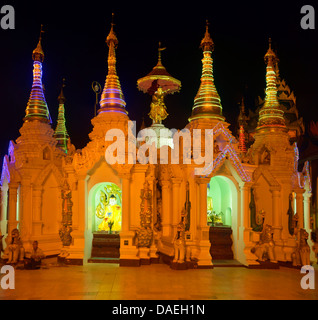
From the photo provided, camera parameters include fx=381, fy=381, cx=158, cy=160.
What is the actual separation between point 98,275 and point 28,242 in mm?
4496

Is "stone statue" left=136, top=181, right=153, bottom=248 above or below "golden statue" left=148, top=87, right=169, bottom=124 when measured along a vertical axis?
below

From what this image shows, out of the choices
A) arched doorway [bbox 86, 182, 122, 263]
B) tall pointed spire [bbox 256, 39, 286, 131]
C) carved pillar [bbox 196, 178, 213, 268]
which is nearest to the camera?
carved pillar [bbox 196, 178, 213, 268]

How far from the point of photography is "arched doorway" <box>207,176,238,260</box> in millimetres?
13508

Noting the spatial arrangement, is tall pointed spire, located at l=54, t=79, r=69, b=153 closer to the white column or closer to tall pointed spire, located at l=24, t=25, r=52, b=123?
tall pointed spire, located at l=24, t=25, r=52, b=123

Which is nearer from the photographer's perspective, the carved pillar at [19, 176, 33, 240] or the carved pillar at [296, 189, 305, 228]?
the carved pillar at [19, 176, 33, 240]

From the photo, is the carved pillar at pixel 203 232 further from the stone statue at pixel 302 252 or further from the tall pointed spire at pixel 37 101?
the tall pointed spire at pixel 37 101

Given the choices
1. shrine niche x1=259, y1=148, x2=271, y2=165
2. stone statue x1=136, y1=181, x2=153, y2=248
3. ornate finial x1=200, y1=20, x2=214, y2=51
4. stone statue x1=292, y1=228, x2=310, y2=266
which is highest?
Answer: ornate finial x1=200, y1=20, x2=214, y2=51

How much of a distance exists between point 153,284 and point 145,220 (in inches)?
133

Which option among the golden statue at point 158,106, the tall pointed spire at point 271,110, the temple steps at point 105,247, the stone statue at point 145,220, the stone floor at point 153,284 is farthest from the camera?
the golden statue at point 158,106

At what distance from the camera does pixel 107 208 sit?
48.1 ft

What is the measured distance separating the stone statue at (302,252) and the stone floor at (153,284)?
50 cm

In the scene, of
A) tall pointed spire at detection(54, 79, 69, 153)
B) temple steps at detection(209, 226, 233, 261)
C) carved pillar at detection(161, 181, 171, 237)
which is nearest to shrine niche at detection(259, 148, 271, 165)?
temple steps at detection(209, 226, 233, 261)

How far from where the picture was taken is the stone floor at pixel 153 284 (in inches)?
343

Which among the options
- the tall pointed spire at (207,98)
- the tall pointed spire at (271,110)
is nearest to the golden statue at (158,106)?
the tall pointed spire at (207,98)
